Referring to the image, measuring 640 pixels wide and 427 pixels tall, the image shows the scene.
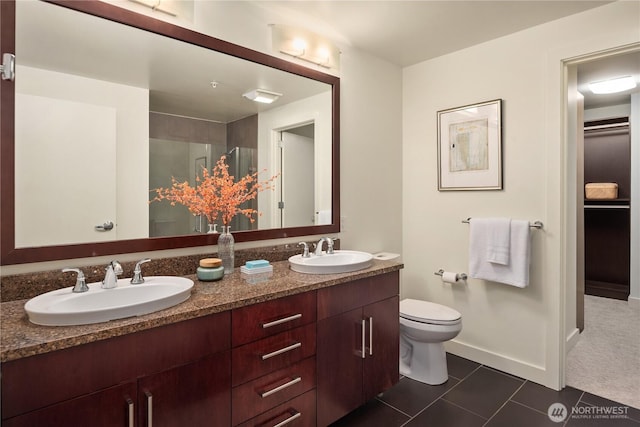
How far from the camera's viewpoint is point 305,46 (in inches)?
88.9

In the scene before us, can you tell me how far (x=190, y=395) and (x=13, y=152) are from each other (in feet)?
3.71

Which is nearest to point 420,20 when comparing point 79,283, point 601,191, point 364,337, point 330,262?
point 330,262

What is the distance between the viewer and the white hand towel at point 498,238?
2357 millimetres

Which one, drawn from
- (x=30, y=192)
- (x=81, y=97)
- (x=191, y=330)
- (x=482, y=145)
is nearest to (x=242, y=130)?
(x=81, y=97)

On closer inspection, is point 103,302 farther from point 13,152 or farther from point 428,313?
point 428,313

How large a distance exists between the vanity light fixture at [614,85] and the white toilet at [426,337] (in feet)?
9.09

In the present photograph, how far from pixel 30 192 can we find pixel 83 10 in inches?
31.1

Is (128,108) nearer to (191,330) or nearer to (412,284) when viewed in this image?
(191,330)

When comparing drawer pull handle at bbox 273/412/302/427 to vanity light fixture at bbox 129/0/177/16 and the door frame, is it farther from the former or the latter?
vanity light fixture at bbox 129/0/177/16

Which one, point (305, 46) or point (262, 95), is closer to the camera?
point (262, 95)

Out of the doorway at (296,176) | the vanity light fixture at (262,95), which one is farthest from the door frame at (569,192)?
the vanity light fixture at (262,95)

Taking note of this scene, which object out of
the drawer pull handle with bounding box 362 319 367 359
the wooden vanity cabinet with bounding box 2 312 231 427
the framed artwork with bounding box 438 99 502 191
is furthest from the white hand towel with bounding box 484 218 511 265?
the wooden vanity cabinet with bounding box 2 312 231 427

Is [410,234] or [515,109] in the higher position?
[515,109]

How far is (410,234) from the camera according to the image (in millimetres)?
3018
